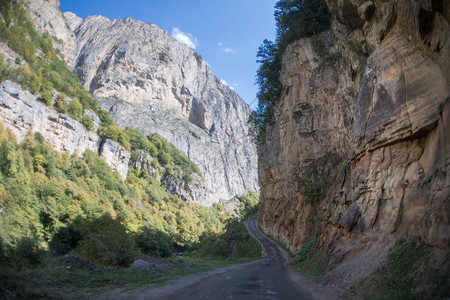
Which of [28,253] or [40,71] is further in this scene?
[40,71]

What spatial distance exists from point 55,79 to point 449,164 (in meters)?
61.9

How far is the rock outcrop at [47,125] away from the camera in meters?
35.2

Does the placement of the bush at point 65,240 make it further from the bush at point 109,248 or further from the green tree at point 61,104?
the green tree at point 61,104

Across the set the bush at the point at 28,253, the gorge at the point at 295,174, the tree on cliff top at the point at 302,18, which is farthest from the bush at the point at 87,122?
the bush at the point at 28,253

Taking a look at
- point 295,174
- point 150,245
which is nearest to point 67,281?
point 295,174

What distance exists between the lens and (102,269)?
11609 millimetres

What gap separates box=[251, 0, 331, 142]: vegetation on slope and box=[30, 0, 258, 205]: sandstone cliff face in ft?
227

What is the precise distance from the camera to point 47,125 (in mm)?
44031

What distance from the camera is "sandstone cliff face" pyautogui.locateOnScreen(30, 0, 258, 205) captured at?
113938mm

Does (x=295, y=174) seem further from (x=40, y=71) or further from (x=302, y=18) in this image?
(x=40, y=71)

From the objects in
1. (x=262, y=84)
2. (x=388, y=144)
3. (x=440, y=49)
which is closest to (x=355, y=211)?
(x=388, y=144)

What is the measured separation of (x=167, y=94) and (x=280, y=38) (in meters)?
107

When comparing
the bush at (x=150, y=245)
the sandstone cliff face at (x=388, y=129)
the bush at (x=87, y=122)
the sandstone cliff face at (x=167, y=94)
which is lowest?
the bush at (x=150, y=245)

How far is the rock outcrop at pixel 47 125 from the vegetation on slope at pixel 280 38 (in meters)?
34.3
